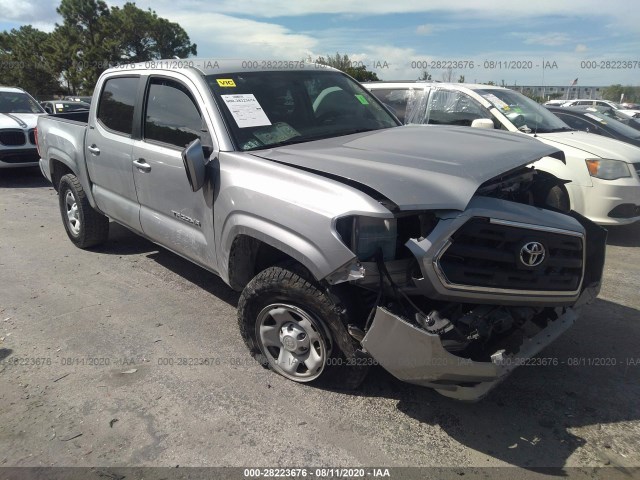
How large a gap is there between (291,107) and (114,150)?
1.77 meters

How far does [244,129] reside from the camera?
3.35 metres

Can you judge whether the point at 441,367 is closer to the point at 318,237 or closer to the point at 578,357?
the point at 318,237

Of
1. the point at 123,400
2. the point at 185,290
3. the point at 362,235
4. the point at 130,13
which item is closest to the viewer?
the point at 362,235

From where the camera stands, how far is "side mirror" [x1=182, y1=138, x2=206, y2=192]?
3070 mm

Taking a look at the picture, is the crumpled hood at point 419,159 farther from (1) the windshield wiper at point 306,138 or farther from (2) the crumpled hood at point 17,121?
(2) the crumpled hood at point 17,121

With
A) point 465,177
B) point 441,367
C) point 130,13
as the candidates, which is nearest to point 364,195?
point 465,177

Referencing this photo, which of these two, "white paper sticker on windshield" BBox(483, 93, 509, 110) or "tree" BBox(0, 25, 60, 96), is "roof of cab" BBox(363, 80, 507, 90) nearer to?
"white paper sticker on windshield" BBox(483, 93, 509, 110)

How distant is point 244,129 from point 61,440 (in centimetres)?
215

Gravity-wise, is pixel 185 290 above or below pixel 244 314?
below

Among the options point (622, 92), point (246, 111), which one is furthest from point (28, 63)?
point (622, 92)

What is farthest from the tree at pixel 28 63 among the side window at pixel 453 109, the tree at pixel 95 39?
the side window at pixel 453 109

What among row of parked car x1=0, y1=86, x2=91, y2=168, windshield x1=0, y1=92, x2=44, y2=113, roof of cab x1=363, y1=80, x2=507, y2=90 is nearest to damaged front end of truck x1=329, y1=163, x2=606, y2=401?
roof of cab x1=363, y1=80, x2=507, y2=90

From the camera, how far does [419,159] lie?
288 cm

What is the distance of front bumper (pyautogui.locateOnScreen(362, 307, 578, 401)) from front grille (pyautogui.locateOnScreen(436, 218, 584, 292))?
0.33 metres
